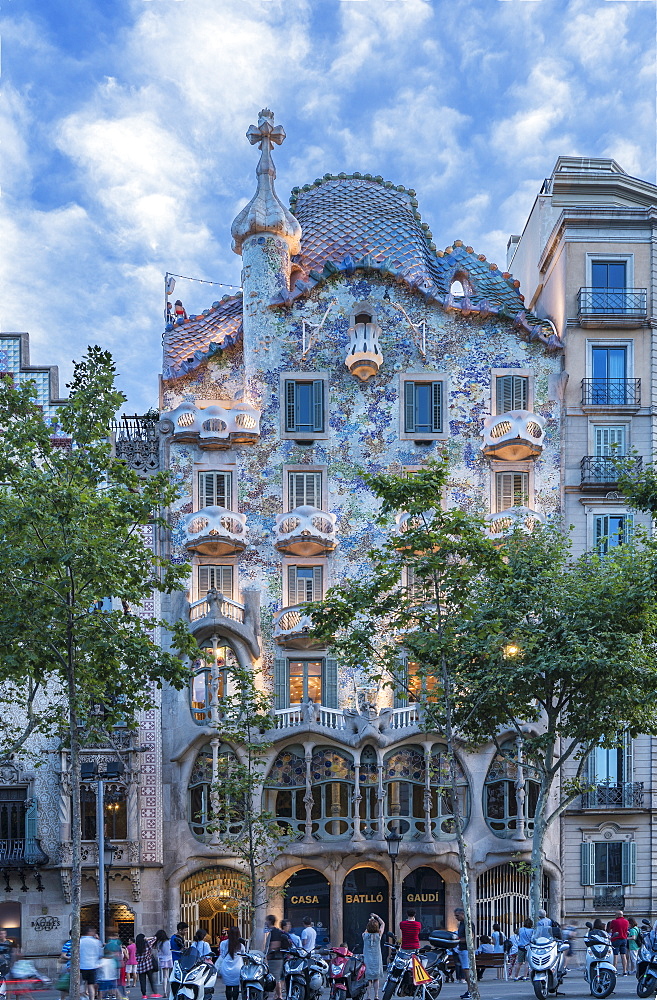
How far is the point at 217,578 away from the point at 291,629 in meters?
2.86

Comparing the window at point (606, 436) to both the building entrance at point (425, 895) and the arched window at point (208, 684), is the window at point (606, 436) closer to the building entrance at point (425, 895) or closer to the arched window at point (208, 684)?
the arched window at point (208, 684)

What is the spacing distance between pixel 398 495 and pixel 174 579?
4.83 meters

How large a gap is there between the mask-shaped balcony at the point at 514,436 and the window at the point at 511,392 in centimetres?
62

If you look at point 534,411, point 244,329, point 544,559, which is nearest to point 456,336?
point 534,411

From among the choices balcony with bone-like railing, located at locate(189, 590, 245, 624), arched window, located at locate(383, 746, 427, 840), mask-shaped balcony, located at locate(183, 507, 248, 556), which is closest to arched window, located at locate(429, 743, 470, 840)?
arched window, located at locate(383, 746, 427, 840)

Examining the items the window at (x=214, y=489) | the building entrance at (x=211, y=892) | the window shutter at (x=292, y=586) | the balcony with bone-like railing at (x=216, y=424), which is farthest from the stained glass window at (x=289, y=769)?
the balcony with bone-like railing at (x=216, y=424)

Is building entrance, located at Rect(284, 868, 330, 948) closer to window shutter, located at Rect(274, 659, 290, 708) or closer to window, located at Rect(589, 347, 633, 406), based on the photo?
window shutter, located at Rect(274, 659, 290, 708)

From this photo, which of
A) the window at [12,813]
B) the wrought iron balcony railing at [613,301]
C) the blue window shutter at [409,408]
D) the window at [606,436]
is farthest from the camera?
the wrought iron balcony railing at [613,301]

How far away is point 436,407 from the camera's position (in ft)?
123

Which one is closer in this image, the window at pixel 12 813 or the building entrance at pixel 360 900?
the window at pixel 12 813

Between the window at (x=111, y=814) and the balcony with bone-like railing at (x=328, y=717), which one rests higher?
the balcony with bone-like railing at (x=328, y=717)

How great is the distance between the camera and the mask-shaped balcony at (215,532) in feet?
116

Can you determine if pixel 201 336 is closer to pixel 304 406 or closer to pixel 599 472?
pixel 304 406

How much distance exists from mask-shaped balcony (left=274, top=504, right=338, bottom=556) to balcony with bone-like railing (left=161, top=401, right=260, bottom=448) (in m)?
2.73
